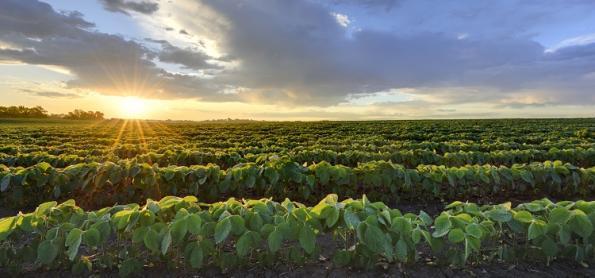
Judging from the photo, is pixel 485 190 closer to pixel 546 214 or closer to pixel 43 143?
pixel 546 214

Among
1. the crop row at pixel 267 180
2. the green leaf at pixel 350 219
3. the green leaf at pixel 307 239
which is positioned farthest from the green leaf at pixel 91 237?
the crop row at pixel 267 180

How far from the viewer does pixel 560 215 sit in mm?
3176

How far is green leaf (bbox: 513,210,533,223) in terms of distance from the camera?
3.16 m

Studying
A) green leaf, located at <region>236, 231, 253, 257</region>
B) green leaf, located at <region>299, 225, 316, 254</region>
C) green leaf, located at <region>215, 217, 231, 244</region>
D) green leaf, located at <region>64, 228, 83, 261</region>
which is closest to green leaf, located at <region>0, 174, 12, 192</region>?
green leaf, located at <region>64, 228, 83, 261</region>

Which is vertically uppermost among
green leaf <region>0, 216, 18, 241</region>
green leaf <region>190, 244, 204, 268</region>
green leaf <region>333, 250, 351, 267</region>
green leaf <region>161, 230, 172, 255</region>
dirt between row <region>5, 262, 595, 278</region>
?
green leaf <region>0, 216, 18, 241</region>

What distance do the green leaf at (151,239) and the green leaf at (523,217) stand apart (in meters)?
3.13

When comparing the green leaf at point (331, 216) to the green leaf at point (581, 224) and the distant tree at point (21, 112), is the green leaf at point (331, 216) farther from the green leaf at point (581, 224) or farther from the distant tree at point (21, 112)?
the distant tree at point (21, 112)

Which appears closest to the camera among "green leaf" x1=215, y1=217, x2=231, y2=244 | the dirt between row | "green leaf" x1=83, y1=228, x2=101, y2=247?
"green leaf" x1=215, y1=217, x2=231, y2=244

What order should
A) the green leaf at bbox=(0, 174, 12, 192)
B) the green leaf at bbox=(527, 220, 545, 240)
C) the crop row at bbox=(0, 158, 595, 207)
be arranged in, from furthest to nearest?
the crop row at bbox=(0, 158, 595, 207) < the green leaf at bbox=(0, 174, 12, 192) < the green leaf at bbox=(527, 220, 545, 240)

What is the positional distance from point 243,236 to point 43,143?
2104cm

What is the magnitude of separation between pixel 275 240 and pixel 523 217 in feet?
7.27

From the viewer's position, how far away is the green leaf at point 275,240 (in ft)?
9.39

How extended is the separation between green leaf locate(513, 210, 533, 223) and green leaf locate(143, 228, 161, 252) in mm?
3126

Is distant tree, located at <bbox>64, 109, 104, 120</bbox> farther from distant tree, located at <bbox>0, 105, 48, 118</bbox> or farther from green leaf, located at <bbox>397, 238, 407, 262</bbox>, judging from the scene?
green leaf, located at <bbox>397, 238, 407, 262</bbox>
